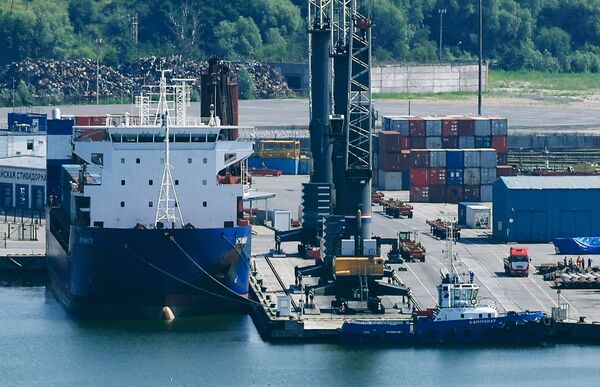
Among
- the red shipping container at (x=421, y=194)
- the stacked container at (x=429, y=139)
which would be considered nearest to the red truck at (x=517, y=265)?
the red shipping container at (x=421, y=194)

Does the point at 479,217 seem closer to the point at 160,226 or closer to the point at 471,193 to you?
the point at 471,193

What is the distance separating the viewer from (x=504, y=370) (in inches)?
3066

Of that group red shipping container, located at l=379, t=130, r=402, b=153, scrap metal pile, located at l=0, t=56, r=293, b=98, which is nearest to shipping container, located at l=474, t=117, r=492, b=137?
red shipping container, located at l=379, t=130, r=402, b=153

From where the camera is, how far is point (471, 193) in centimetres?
12550

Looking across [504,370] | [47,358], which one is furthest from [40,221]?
[504,370]

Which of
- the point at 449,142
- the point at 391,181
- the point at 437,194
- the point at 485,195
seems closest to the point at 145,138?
the point at 437,194

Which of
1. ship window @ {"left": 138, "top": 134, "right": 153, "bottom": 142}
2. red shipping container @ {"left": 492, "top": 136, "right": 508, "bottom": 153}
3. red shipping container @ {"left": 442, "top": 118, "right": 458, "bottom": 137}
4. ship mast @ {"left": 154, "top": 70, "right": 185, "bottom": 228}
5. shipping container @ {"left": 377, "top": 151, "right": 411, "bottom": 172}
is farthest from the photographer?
shipping container @ {"left": 377, "top": 151, "right": 411, "bottom": 172}

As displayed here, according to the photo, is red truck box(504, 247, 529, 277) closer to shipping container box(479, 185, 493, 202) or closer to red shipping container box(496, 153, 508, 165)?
shipping container box(479, 185, 493, 202)

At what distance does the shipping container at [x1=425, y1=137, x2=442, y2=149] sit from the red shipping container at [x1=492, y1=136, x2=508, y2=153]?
3.23m

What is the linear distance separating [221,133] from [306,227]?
916 centimetres

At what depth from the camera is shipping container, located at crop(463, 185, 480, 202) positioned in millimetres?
125375

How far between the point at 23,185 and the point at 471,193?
24.5m

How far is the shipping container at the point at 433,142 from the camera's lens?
5271 inches

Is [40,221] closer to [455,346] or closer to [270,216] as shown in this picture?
[270,216]
